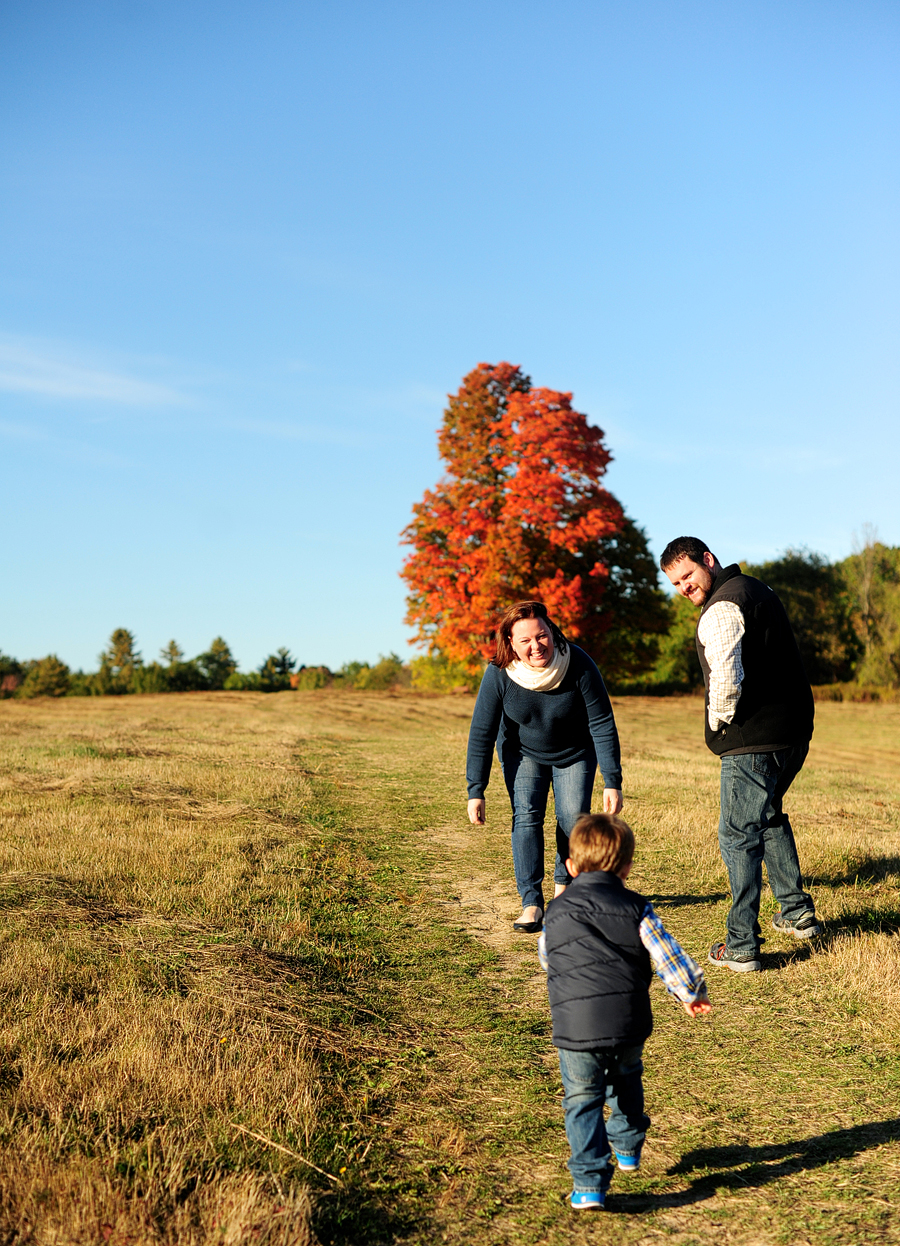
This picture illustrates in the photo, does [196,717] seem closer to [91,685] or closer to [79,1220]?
Answer: [91,685]

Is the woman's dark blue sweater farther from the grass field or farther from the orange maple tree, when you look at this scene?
the orange maple tree

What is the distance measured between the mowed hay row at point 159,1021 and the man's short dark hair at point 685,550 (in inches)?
120

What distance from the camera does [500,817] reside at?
1066cm

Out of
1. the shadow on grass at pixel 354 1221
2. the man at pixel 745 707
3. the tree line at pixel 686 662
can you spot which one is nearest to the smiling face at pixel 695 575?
the man at pixel 745 707

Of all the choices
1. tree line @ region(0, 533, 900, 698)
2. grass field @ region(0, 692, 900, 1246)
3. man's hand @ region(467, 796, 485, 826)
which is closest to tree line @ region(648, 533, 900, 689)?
tree line @ region(0, 533, 900, 698)

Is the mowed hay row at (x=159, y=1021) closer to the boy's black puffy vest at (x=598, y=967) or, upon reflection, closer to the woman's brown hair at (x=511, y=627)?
the boy's black puffy vest at (x=598, y=967)


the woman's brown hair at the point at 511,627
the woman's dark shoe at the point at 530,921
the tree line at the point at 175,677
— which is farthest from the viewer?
the tree line at the point at 175,677

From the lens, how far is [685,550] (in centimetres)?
534

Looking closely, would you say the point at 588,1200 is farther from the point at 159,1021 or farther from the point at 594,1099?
the point at 159,1021

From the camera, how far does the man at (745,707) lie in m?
5.11

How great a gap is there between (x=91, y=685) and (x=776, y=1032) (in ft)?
121

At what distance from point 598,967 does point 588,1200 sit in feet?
2.37

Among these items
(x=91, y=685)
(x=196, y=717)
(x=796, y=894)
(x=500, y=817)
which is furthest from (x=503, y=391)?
(x=796, y=894)

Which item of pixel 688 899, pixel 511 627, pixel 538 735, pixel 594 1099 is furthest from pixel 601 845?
pixel 688 899
